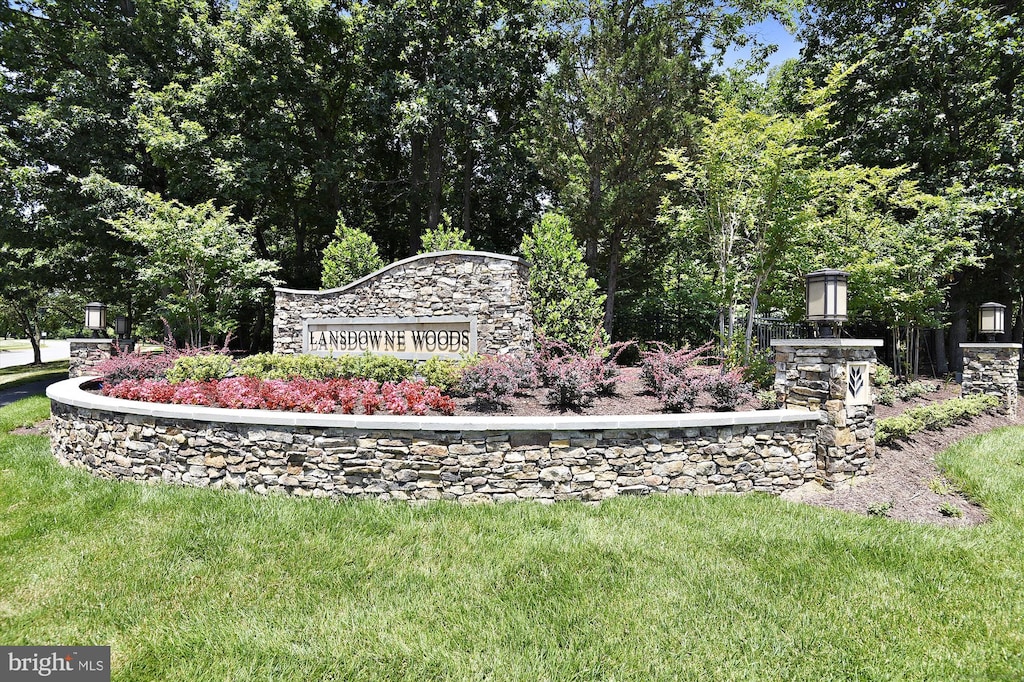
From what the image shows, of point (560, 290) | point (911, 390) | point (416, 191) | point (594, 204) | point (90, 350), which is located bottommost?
point (911, 390)

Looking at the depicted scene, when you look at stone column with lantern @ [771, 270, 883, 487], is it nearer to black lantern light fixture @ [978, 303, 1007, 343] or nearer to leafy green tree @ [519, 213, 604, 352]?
leafy green tree @ [519, 213, 604, 352]

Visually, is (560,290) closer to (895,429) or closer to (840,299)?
(840,299)

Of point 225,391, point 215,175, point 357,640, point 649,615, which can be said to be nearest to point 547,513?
point 649,615

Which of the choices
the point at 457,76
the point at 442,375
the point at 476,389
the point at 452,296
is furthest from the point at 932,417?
the point at 457,76

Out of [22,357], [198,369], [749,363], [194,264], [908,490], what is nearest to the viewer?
[908,490]

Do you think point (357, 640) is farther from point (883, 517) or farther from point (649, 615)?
point (883, 517)

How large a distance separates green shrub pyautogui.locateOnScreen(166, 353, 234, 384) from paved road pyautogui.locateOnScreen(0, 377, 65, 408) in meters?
7.45

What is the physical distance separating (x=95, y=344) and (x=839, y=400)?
42.4ft

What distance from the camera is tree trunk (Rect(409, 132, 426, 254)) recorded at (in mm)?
15914

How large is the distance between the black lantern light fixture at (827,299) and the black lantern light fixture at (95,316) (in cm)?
1277

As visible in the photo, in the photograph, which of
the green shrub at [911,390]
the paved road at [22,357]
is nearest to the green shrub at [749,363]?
the green shrub at [911,390]

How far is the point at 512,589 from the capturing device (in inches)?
124

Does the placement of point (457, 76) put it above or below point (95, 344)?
above

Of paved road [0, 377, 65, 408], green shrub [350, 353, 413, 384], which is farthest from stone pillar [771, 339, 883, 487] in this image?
paved road [0, 377, 65, 408]
